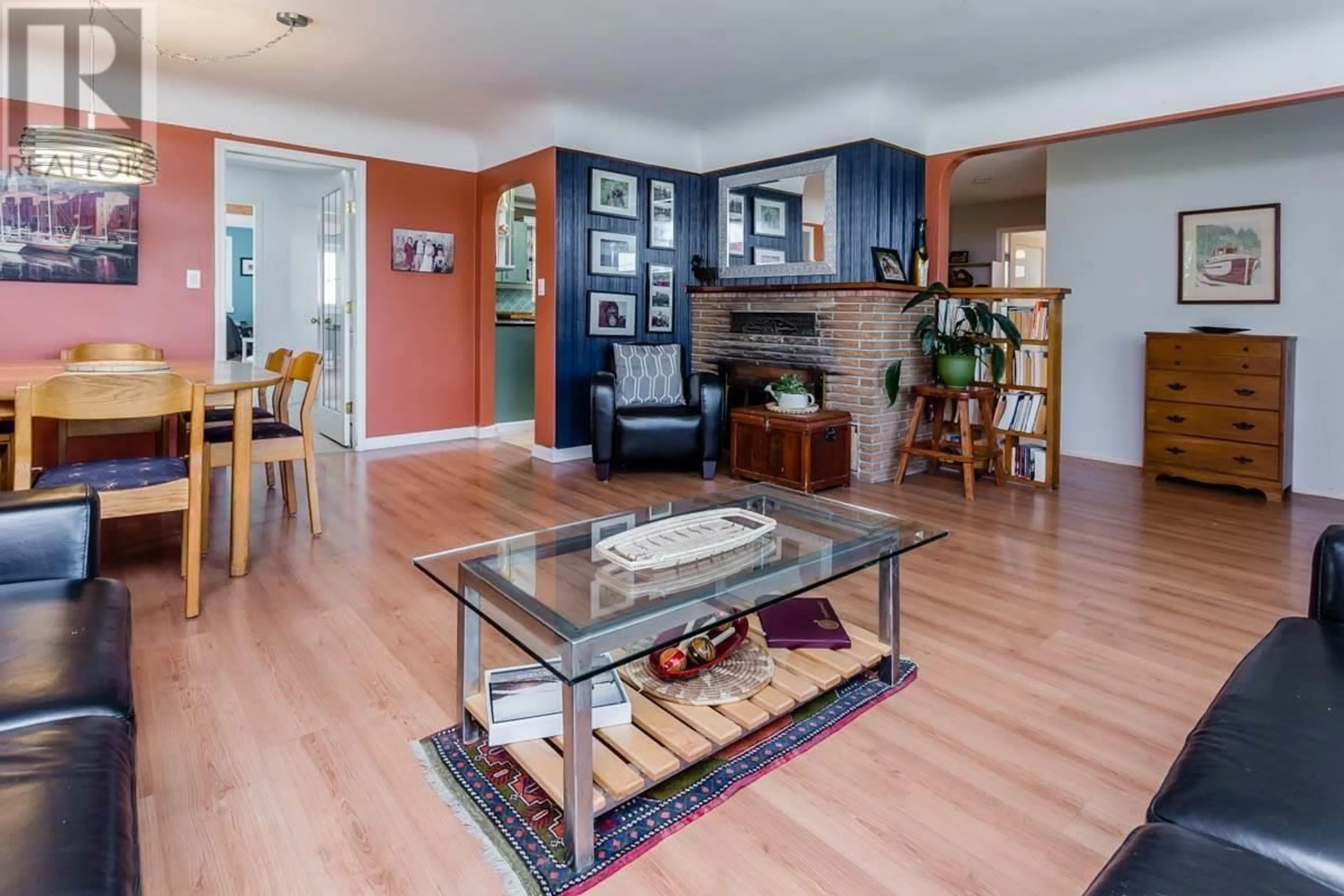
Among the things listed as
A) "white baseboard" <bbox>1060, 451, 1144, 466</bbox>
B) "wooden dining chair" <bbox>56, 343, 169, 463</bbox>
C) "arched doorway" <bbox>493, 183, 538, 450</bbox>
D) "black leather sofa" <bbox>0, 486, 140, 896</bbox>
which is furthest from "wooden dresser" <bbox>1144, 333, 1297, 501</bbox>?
"wooden dining chair" <bbox>56, 343, 169, 463</bbox>

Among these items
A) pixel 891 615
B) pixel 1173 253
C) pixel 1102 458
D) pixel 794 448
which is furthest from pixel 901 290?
pixel 891 615

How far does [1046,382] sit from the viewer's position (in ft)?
14.7

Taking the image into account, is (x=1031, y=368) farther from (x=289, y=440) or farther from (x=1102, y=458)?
(x=289, y=440)

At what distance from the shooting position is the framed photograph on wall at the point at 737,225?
552 centimetres

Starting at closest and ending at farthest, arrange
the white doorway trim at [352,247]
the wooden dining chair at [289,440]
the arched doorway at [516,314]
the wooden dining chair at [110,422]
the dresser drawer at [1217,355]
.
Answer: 1. the wooden dining chair at [289,440]
2. the wooden dining chair at [110,422]
3. the dresser drawer at [1217,355]
4. the white doorway trim at [352,247]
5. the arched doorway at [516,314]

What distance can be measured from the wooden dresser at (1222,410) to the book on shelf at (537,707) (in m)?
4.19

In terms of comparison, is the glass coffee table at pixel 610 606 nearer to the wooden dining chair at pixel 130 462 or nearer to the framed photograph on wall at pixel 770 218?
the wooden dining chair at pixel 130 462

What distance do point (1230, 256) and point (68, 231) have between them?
6772 mm

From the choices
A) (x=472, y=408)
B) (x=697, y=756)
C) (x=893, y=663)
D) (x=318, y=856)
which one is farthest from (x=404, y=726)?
(x=472, y=408)

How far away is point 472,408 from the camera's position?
6195 millimetres

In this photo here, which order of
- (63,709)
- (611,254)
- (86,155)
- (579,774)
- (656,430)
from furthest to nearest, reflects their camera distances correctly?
1. (611,254)
2. (656,430)
3. (86,155)
4. (579,774)
5. (63,709)

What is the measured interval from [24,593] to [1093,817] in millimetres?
2102

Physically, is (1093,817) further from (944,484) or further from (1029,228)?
(1029,228)

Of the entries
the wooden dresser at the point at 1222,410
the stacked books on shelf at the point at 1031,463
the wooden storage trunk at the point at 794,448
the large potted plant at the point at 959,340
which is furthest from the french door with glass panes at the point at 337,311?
the wooden dresser at the point at 1222,410
